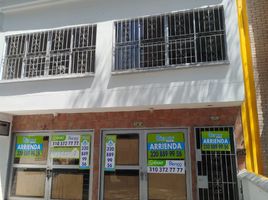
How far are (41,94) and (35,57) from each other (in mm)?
1457

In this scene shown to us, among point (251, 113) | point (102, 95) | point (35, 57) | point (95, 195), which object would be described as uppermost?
point (35, 57)

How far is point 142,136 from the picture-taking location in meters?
8.36

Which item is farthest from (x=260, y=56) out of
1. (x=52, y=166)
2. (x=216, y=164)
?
(x=52, y=166)

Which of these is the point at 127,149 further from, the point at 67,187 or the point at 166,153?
the point at 67,187

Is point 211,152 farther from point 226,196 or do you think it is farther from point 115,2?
point 115,2

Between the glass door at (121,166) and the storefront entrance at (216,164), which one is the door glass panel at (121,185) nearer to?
the glass door at (121,166)

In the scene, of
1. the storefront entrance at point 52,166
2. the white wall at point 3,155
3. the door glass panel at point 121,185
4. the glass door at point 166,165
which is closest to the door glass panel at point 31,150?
the storefront entrance at point 52,166

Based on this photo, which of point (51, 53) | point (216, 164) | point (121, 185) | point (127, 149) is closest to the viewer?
point (216, 164)

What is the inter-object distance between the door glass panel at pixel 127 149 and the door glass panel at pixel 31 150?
2.56 meters

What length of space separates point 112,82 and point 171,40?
208 centimetres

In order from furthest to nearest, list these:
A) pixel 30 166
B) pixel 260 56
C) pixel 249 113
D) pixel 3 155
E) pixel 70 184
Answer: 1. pixel 3 155
2. pixel 30 166
3. pixel 70 184
4. pixel 260 56
5. pixel 249 113

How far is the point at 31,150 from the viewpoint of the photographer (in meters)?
9.41

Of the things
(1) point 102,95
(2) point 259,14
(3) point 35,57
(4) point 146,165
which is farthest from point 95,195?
(2) point 259,14

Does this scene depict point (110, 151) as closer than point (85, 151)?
Yes
